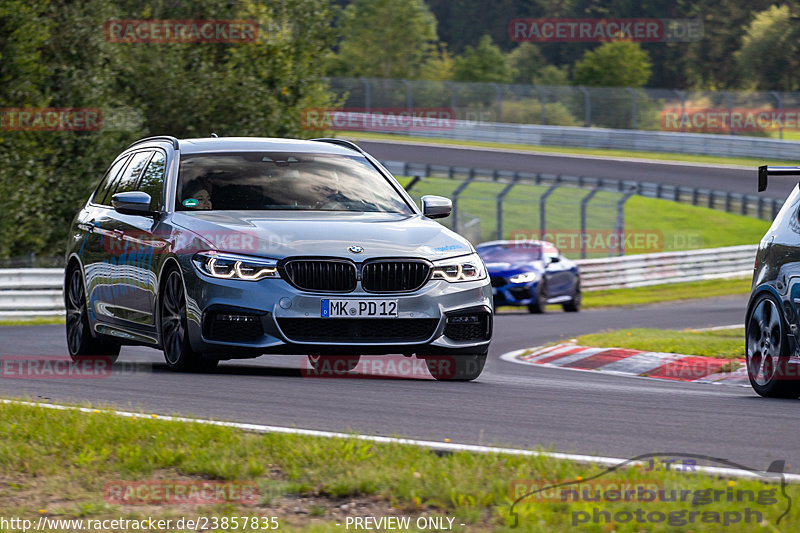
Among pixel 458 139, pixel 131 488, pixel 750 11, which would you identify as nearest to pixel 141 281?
pixel 131 488

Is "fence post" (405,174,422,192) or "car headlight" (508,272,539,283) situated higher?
"fence post" (405,174,422,192)

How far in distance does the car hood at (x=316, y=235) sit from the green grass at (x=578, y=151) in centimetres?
4424

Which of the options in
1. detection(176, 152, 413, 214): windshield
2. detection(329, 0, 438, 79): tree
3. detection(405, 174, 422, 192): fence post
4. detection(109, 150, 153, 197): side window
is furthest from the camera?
detection(329, 0, 438, 79): tree

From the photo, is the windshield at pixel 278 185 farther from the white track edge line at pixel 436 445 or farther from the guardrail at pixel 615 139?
the guardrail at pixel 615 139

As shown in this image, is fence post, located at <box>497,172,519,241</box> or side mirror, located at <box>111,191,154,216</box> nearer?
side mirror, located at <box>111,191,154,216</box>

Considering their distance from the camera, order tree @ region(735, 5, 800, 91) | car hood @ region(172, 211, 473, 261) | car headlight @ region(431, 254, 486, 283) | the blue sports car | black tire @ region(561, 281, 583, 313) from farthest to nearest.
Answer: tree @ region(735, 5, 800, 91) < black tire @ region(561, 281, 583, 313) < the blue sports car < car headlight @ region(431, 254, 486, 283) < car hood @ region(172, 211, 473, 261)

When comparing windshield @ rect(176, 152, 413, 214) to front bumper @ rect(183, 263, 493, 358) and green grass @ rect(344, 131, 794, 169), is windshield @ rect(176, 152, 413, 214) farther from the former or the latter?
green grass @ rect(344, 131, 794, 169)

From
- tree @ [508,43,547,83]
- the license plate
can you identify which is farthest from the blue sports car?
tree @ [508,43,547,83]

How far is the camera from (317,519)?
4996 mm

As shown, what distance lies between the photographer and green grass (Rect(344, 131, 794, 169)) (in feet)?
181

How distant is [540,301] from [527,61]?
273ft

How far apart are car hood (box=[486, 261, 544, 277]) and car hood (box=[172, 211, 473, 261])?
607 inches

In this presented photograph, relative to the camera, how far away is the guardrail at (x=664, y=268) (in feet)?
108

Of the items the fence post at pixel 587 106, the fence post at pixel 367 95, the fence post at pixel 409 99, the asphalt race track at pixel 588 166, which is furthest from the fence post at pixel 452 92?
the fence post at pixel 587 106
